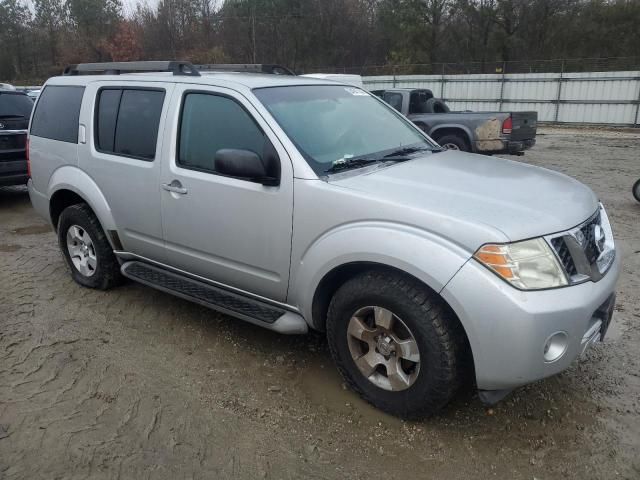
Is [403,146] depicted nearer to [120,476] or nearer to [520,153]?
[120,476]

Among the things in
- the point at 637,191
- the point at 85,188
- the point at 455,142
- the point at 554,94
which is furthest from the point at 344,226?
the point at 554,94

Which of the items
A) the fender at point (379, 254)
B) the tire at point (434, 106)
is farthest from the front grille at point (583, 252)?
the tire at point (434, 106)

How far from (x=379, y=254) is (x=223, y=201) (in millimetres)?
1170

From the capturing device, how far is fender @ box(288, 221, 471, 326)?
259cm

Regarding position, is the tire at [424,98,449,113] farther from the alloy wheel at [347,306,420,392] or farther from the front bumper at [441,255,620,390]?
the front bumper at [441,255,620,390]

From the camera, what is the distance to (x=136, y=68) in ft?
14.2

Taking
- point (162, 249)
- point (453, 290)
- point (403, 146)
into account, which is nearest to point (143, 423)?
point (162, 249)

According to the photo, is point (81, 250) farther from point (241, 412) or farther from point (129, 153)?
point (241, 412)

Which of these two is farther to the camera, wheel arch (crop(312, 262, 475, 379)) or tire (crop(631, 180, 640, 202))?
tire (crop(631, 180, 640, 202))

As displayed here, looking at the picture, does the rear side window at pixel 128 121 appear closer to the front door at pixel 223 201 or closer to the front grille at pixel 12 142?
the front door at pixel 223 201

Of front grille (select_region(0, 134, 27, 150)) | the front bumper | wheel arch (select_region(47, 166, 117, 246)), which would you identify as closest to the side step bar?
wheel arch (select_region(47, 166, 117, 246))

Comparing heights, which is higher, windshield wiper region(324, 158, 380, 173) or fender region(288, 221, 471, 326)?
windshield wiper region(324, 158, 380, 173)

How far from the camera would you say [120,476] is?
103 inches

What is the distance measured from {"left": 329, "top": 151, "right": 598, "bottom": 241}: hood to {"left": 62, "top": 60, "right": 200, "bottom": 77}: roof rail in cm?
166
